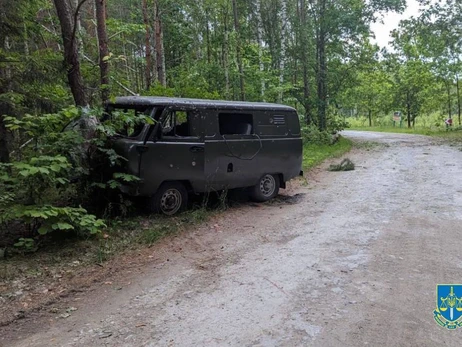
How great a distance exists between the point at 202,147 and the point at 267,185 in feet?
7.12

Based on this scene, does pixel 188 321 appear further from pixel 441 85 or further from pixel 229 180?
pixel 441 85

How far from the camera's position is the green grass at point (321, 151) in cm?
1442

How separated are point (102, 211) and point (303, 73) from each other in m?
18.0

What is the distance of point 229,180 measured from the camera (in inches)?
303

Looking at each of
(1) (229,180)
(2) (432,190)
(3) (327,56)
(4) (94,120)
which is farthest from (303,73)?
(4) (94,120)

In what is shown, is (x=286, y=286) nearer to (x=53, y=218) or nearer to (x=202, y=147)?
(x=53, y=218)

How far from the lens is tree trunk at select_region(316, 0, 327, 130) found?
2122 cm

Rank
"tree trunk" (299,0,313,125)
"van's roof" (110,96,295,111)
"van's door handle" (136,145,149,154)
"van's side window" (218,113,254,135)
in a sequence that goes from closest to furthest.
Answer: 1. "van's door handle" (136,145,149,154)
2. "van's roof" (110,96,295,111)
3. "van's side window" (218,113,254,135)
4. "tree trunk" (299,0,313,125)

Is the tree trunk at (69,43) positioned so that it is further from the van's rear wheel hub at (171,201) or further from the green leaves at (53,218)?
the green leaves at (53,218)

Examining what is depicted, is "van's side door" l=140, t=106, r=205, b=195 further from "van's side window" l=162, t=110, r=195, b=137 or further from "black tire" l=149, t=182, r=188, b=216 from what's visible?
"black tire" l=149, t=182, r=188, b=216

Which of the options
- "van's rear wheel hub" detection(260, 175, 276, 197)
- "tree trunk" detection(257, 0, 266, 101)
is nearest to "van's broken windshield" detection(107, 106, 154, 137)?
"van's rear wheel hub" detection(260, 175, 276, 197)

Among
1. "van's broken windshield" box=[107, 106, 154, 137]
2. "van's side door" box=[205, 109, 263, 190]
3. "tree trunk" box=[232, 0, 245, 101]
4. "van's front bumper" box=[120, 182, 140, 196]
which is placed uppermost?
"tree trunk" box=[232, 0, 245, 101]

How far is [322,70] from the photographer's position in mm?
21688

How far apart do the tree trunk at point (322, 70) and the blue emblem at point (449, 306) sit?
18.8 metres
